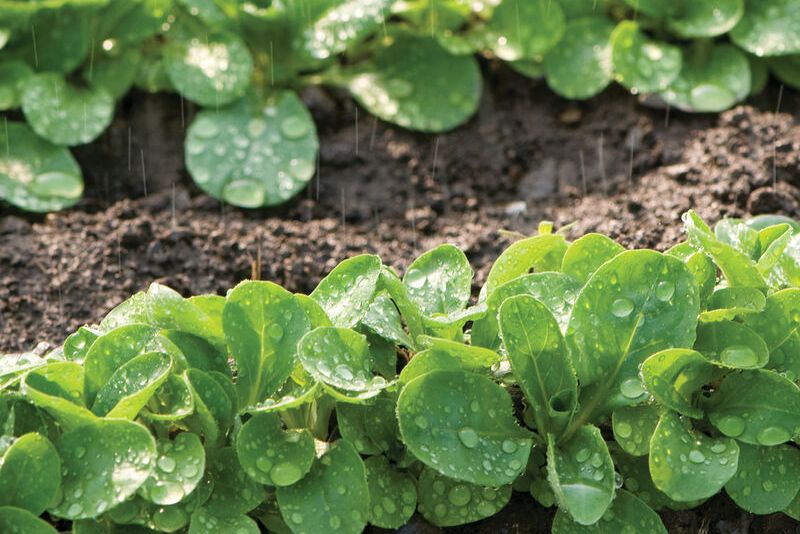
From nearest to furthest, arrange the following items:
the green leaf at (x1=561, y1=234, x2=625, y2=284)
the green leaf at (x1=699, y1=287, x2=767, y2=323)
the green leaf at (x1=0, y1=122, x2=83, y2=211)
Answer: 1. the green leaf at (x1=699, y1=287, x2=767, y2=323)
2. the green leaf at (x1=561, y1=234, x2=625, y2=284)
3. the green leaf at (x1=0, y1=122, x2=83, y2=211)

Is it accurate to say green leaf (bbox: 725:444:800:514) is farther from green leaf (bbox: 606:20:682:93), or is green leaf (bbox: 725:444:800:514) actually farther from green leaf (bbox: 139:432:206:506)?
green leaf (bbox: 606:20:682:93)

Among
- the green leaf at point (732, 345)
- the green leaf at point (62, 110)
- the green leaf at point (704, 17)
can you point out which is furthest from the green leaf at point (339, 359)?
the green leaf at point (704, 17)

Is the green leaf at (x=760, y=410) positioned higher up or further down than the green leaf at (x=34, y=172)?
higher up

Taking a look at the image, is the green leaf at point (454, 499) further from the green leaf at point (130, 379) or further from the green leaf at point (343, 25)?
the green leaf at point (343, 25)

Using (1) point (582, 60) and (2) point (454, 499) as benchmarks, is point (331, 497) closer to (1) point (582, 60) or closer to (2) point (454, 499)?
(2) point (454, 499)

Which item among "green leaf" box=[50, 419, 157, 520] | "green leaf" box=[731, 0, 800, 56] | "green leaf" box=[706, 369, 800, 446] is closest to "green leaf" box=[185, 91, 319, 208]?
"green leaf" box=[731, 0, 800, 56]

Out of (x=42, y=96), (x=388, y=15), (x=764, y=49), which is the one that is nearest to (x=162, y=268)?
(x=42, y=96)

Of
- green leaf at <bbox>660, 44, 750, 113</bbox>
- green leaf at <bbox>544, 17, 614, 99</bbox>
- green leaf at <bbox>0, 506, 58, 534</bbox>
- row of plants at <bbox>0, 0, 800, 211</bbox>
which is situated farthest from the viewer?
green leaf at <bbox>544, 17, 614, 99</bbox>
